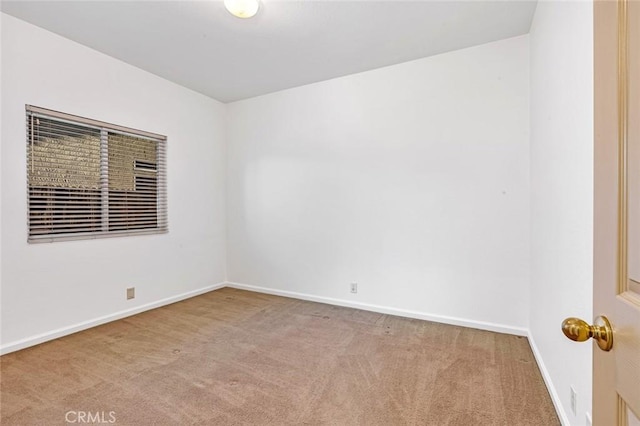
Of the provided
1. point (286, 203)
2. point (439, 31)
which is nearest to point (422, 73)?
point (439, 31)

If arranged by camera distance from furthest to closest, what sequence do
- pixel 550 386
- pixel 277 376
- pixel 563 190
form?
pixel 277 376, pixel 550 386, pixel 563 190

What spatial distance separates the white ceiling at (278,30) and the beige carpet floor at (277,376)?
273 cm

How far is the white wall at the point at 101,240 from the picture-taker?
2439mm

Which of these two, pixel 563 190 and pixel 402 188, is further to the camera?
pixel 402 188

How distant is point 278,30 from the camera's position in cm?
261

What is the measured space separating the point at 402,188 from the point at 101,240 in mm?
3169

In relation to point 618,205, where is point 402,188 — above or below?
above

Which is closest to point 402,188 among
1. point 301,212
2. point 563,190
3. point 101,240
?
point 301,212

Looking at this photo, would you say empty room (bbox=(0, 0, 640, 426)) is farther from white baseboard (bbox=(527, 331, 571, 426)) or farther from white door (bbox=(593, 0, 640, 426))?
white door (bbox=(593, 0, 640, 426))

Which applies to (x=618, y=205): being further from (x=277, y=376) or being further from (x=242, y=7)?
(x=242, y=7)

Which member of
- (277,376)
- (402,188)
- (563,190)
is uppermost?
(402,188)

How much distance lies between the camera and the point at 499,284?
9.06 feet

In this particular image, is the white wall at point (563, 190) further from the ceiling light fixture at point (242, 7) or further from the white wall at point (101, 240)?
the white wall at point (101, 240)

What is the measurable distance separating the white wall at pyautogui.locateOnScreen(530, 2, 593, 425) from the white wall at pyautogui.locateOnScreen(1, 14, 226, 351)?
3.79 m
